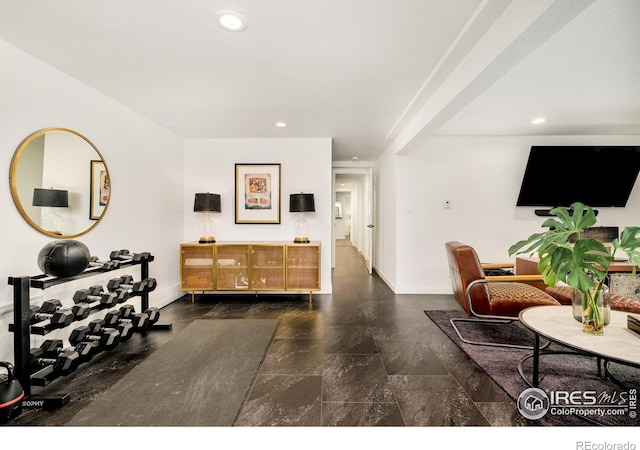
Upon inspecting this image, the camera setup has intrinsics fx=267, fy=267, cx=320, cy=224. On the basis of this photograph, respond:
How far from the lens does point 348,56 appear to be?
2133 mm

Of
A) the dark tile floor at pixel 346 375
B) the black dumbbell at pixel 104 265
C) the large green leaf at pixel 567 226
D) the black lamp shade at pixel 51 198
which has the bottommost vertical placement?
the dark tile floor at pixel 346 375

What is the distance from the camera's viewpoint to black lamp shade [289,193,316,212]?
3988 mm

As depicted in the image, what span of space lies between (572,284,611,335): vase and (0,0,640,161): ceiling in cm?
164

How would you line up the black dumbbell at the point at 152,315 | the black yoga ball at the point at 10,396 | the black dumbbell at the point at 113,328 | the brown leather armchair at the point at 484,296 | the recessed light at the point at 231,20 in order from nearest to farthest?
the black yoga ball at the point at 10,396
the recessed light at the point at 231,20
the black dumbbell at the point at 113,328
the brown leather armchair at the point at 484,296
the black dumbbell at the point at 152,315

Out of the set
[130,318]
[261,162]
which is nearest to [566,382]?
[130,318]

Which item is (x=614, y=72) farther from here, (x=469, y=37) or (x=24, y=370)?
(x=24, y=370)

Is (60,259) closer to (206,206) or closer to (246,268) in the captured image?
(206,206)

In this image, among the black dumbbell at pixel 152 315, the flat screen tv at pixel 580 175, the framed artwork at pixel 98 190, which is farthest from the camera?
the flat screen tv at pixel 580 175

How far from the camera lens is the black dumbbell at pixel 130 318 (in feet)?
8.17

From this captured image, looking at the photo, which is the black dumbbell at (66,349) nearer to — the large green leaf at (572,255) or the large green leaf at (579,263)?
the large green leaf at (572,255)

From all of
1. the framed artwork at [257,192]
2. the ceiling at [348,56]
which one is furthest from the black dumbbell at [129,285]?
the ceiling at [348,56]

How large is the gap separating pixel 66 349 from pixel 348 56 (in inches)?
124

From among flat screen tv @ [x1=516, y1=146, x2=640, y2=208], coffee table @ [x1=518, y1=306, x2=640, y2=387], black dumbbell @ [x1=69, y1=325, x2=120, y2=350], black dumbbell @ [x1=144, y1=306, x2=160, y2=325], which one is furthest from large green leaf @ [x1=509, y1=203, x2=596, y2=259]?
black dumbbell @ [x1=144, y1=306, x2=160, y2=325]
